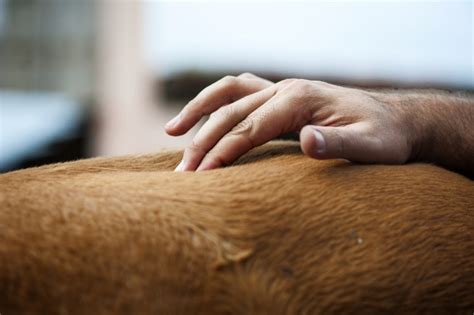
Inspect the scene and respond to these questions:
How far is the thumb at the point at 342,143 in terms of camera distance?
53cm

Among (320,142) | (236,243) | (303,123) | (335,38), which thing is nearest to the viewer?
(236,243)

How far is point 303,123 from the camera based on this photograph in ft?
2.09

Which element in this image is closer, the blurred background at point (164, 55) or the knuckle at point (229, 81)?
the knuckle at point (229, 81)

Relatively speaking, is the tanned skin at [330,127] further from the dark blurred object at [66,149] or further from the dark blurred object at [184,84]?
the dark blurred object at [184,84]

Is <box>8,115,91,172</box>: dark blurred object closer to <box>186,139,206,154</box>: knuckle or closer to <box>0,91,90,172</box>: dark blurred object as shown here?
<box>0,91,90,172</box>: dark blurred object

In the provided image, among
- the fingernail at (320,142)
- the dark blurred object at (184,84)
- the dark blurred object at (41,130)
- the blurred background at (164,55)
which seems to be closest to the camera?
the fingernail at (320,142)

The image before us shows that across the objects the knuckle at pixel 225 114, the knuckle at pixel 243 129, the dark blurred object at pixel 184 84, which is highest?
the knuckle at pixel 225 114

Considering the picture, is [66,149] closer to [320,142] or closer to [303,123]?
[303,123]

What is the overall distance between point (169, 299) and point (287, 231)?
0.35ft

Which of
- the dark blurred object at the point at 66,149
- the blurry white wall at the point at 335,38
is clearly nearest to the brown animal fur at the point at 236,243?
the dark blurred object at the point at 66,149

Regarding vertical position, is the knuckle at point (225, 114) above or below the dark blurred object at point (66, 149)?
above

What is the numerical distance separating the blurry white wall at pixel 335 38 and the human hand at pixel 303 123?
289cm

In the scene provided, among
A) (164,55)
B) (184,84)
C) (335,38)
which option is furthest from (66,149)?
(335,38)

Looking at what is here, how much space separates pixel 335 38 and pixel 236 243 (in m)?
3.31
